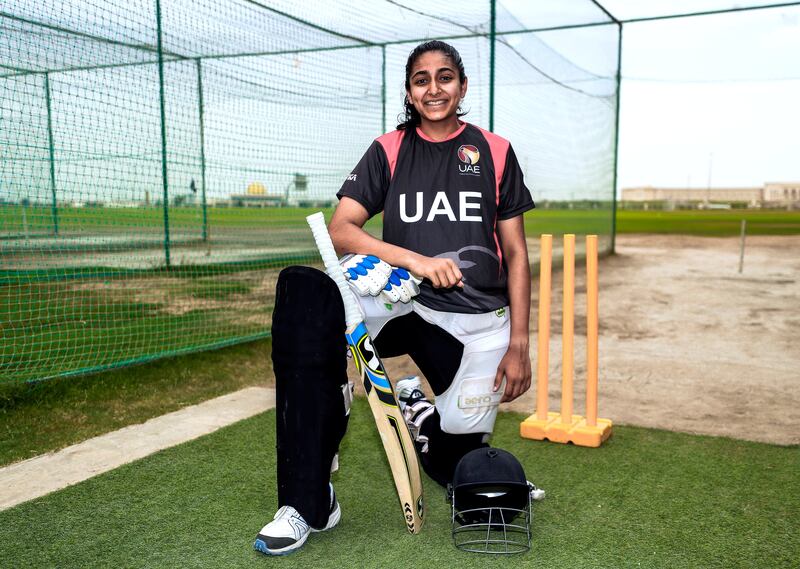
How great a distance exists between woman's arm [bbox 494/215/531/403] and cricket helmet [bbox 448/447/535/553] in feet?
1.02

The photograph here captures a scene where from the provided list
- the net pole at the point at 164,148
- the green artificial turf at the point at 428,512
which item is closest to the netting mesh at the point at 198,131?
the net pole at the point at 164,148

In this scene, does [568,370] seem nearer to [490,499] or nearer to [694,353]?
[490,499]

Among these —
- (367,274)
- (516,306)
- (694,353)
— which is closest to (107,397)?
(367,274)

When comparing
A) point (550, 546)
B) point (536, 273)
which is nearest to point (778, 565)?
point (550, 546)

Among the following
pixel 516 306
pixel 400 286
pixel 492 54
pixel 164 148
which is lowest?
pixel 516 306

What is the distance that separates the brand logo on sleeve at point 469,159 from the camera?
2520mm

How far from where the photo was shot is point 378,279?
2.21 m

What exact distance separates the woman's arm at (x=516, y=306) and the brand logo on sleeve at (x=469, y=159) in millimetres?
220

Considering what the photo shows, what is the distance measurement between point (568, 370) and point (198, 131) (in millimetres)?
5805

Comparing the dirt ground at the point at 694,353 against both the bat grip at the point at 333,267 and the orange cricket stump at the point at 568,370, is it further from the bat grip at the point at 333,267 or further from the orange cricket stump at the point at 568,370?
the bat grip at the point at 333,267

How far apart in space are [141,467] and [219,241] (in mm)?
7446

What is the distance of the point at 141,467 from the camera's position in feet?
9.94

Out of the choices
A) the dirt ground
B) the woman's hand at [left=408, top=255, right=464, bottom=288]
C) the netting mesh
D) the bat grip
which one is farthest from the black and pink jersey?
the netting mesh

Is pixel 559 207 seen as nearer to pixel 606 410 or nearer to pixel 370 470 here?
pixel 606 410
